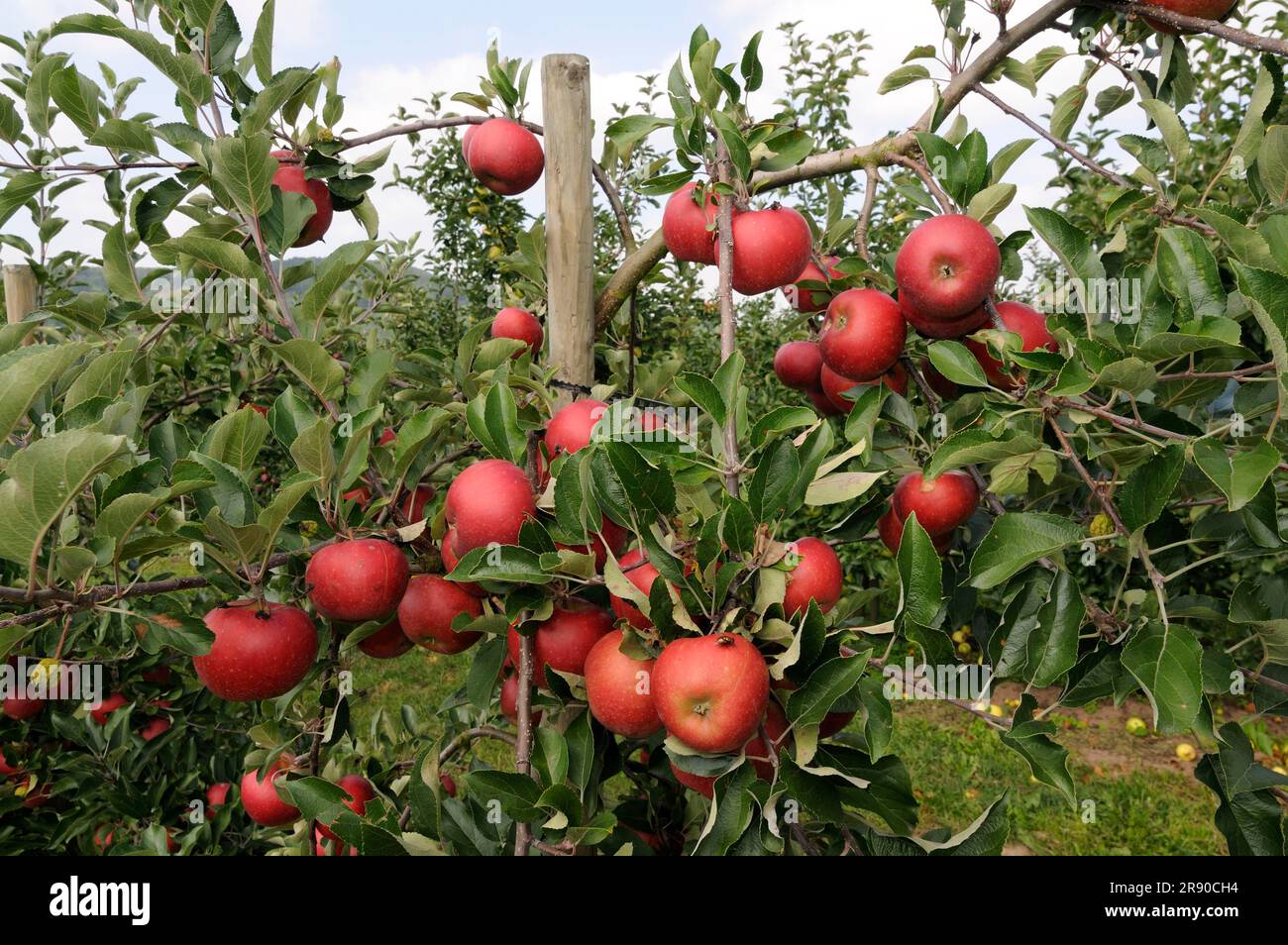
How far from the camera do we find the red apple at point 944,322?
126 cm

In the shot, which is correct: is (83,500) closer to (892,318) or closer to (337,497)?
(337,497)

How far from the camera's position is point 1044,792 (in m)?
3.72

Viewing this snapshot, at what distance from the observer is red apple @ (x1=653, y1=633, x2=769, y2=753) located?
88 centimetres

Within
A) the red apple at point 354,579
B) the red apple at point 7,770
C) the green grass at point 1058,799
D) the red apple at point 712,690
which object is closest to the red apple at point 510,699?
the red apple at point 354,579

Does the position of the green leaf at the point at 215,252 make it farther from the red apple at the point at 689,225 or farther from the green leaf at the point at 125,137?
the red apple at the point at 689,225

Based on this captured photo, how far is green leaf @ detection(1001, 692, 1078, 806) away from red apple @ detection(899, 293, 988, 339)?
0.57 metres

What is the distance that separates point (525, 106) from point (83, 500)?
1.38 meters

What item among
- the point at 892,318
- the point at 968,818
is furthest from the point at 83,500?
the point at 968,818

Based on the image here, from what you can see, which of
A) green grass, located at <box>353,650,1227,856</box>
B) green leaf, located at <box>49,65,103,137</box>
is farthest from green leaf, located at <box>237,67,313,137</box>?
green grass, located at <box>353,650,1227,856</box>

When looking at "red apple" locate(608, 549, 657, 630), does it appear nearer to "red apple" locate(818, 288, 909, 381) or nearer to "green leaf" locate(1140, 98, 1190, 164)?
"red apple" locate(818, 288, 909, 381)

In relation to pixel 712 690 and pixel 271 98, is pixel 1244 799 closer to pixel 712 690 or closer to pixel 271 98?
pixel 712 690

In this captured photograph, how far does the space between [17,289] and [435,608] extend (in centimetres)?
206

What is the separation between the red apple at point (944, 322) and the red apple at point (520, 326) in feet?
2.72
